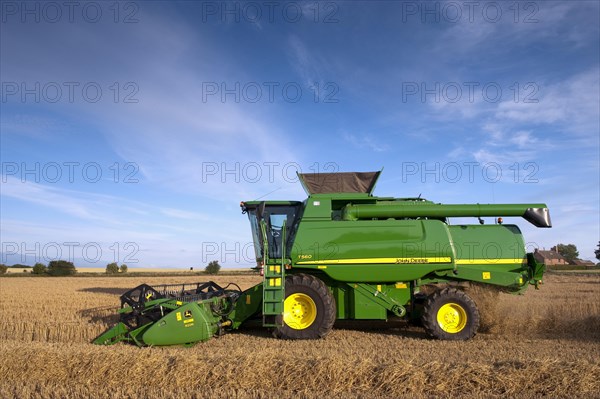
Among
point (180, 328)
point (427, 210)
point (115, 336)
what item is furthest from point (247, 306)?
point (427, 210)

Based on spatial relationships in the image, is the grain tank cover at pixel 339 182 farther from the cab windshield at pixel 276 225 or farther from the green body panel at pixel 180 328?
the green body panel at pixel 180 328

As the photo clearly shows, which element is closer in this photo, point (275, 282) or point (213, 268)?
point (275, 282)

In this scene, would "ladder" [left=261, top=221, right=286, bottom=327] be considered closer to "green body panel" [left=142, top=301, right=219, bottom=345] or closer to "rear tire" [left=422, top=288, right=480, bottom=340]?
"green body panel" [left=142, top=301, right=219, bottom=345]

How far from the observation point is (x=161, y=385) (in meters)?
4.50

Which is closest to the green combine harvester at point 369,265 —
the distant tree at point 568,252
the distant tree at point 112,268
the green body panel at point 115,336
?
the green body panel at point 115,336

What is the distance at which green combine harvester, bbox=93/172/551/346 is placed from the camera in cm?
732

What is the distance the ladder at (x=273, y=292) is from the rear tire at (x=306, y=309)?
0.50ft

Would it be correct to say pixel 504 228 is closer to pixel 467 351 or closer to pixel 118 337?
pixel 467 351

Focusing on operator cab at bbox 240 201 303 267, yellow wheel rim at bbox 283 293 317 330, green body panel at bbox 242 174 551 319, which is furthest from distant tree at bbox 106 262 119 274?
yellow wheel rim at bbox 283 293 317 330

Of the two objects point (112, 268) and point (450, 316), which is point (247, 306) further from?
point (112, 268)

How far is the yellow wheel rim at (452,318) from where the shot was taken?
7285 millimetres

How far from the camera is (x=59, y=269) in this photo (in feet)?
125

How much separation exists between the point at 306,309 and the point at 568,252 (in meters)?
59.8

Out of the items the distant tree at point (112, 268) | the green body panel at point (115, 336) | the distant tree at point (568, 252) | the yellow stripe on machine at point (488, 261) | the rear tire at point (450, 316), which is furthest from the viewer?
the distant tree at point (568, 252)
